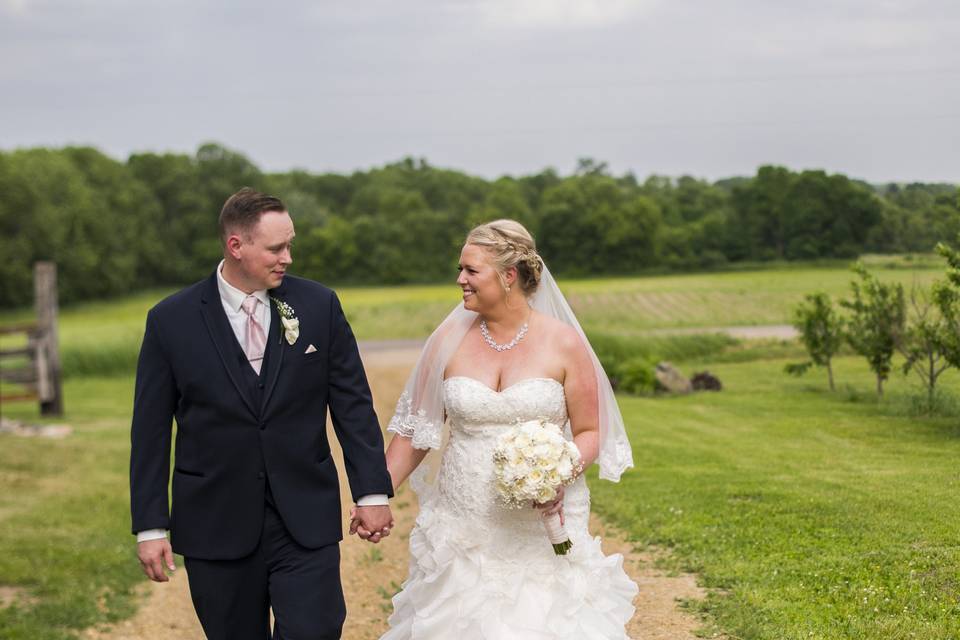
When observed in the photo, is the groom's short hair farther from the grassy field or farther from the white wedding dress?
the grassy field

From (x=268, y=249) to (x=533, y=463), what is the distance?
1.50 m

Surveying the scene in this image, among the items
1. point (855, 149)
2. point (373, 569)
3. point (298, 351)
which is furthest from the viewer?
point (855, 149)

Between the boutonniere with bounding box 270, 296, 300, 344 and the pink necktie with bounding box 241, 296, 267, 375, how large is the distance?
11 centimetres

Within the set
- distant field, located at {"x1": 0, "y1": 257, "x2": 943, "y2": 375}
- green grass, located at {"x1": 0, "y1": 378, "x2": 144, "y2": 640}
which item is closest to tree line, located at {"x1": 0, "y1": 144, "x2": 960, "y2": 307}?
distant field, located at {"x1": 0, "y1": 257, "x2": 943, "y2": 375}

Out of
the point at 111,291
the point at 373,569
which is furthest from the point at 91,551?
the point at 111,291

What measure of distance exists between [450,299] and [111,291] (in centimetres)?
2361

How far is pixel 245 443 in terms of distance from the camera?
4.84 meters

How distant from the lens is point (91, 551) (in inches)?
458

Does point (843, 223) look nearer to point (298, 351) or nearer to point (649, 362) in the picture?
point (649, 362)

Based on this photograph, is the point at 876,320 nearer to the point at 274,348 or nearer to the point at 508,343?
the point at 508,343

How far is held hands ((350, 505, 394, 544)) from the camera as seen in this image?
504 centimetres

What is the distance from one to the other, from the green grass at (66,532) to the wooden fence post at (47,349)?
135cm

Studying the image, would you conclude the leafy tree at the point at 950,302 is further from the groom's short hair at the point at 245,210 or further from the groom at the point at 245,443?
the groom's short hair at the point at 245,210

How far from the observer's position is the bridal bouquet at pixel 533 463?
16.3 ft
